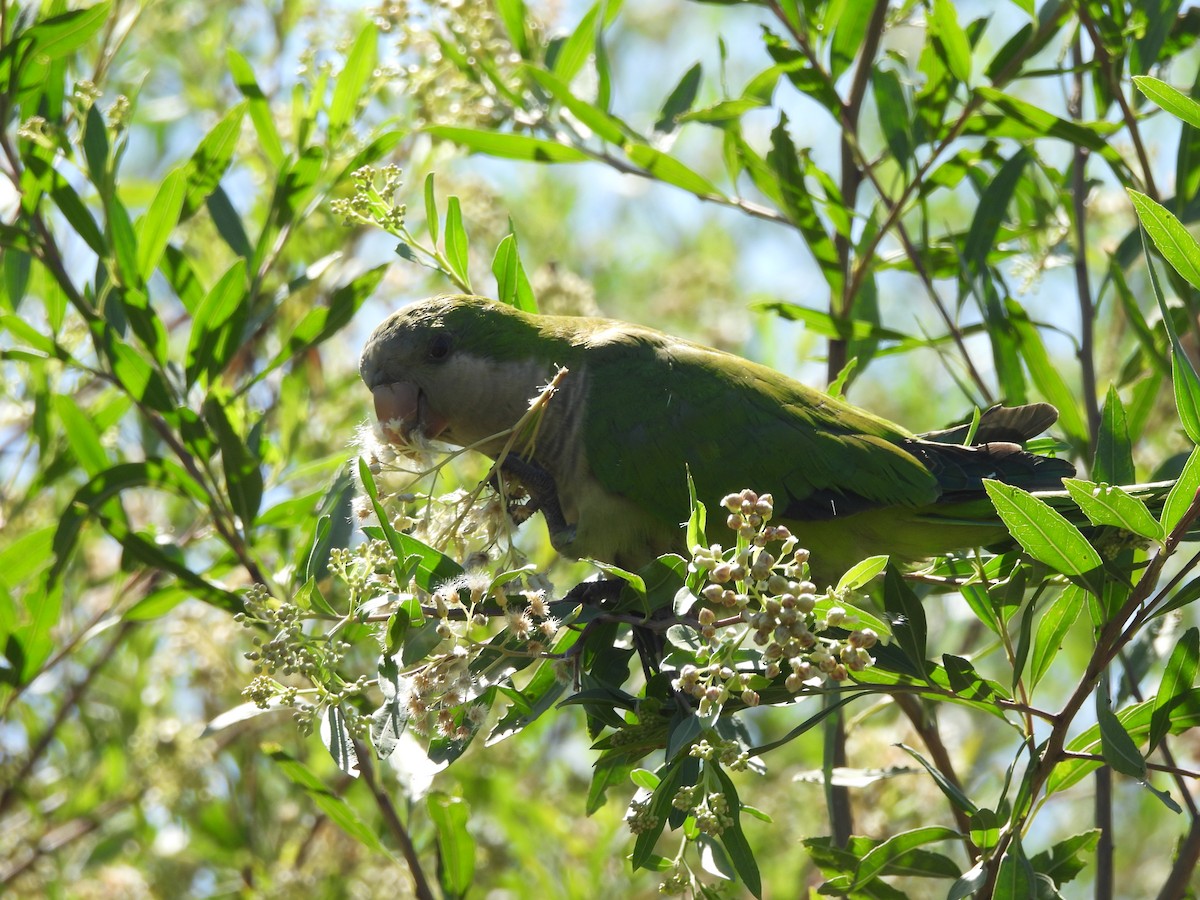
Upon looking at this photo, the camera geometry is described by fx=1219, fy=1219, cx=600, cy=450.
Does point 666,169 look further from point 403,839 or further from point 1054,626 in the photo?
point 403,839

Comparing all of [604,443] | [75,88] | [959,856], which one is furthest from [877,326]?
[959,856]

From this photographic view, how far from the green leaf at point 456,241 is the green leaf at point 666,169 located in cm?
49

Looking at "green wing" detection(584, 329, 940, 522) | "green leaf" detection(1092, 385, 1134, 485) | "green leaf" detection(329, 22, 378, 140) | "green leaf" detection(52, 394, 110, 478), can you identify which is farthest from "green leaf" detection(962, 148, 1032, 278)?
"green leaf" detection(52, 394, 110, 478)

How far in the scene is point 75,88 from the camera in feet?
8.67

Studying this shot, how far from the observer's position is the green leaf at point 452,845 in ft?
8.48

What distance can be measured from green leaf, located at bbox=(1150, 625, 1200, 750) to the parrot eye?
1678mm

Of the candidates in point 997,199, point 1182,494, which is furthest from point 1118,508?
point 997,199

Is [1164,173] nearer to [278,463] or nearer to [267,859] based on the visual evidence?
[278,463]

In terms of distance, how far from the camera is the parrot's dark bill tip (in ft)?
9.51

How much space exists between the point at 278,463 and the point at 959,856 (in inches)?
116

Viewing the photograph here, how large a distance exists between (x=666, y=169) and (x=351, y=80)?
0.86 metres

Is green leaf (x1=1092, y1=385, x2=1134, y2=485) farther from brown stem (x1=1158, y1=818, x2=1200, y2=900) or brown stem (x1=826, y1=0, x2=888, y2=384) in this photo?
brown stem (x1=826, y1=0, x2=888, y2=384)

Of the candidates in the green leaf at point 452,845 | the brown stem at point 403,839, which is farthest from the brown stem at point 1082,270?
the brown stem at point 403,839

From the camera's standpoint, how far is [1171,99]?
6.06ft
